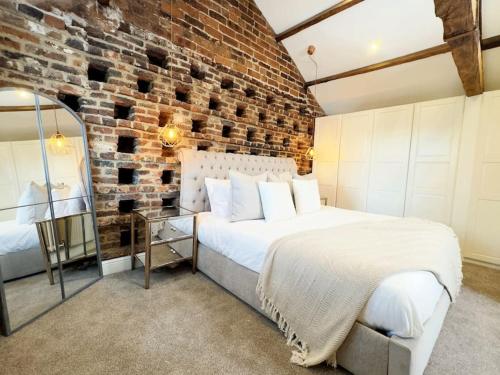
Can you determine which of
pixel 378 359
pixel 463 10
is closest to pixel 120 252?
pixel 378 359

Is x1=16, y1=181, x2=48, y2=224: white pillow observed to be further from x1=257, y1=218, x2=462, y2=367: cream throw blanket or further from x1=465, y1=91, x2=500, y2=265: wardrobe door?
x1=465, y1=91, x2=500, y2=265: wardrobe door

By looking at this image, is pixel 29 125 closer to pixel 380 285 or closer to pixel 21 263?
pixel 21 263

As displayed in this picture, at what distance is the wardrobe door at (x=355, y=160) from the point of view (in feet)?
12.9

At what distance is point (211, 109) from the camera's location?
3.10 metres

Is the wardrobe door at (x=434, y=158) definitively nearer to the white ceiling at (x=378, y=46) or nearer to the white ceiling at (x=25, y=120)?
the white ceiling at (x=378, y=46)

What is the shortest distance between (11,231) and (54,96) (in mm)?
1125

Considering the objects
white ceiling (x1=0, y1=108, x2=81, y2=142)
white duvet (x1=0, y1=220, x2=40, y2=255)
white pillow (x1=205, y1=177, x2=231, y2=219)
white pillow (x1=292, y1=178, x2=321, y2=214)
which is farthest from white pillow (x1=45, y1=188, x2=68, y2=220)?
white pillow (x1=292, y1=178, x2=321, y2=214)

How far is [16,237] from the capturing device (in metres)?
1.67

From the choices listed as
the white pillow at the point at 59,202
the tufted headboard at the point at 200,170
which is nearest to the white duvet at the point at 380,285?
the tufted headboard at the point at 200,170

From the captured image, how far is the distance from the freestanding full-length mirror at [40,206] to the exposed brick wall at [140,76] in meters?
0.16

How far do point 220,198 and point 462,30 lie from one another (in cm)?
237

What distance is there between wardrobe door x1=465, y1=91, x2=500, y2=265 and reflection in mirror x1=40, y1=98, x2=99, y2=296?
14.7ft

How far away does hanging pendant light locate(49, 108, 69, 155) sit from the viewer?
6.24 feet

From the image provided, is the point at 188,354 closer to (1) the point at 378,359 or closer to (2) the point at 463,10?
(1) the point at 378,359
